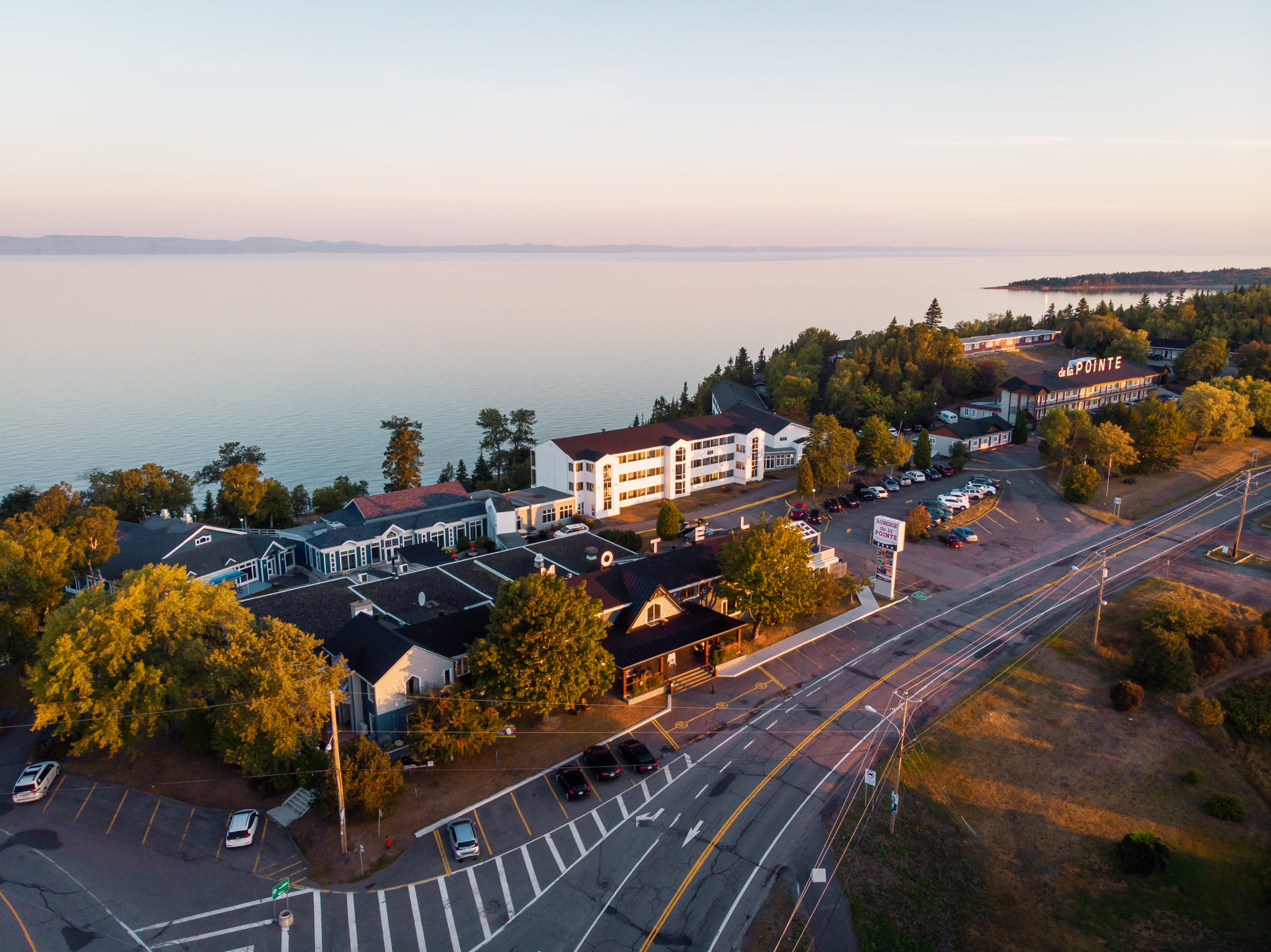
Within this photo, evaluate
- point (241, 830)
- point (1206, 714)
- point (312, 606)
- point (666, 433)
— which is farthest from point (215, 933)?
point (666, 433)

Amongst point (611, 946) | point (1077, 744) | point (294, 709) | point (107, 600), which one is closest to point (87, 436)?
point (107, 600)

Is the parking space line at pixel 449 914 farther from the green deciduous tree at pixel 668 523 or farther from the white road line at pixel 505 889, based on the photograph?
the green deciduous tree at pixel 668 523

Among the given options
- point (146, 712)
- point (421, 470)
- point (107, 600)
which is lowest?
point (421, 470)

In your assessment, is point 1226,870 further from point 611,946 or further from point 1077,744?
point 611,946

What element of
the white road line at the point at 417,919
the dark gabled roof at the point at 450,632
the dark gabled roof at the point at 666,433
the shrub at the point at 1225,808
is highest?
the dark gabled roof at the point at 666,433

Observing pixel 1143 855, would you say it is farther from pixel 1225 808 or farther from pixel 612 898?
pixel 612 898

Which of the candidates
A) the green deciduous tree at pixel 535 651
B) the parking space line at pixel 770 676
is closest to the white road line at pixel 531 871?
the green deciduous tree at pixel 535 651
